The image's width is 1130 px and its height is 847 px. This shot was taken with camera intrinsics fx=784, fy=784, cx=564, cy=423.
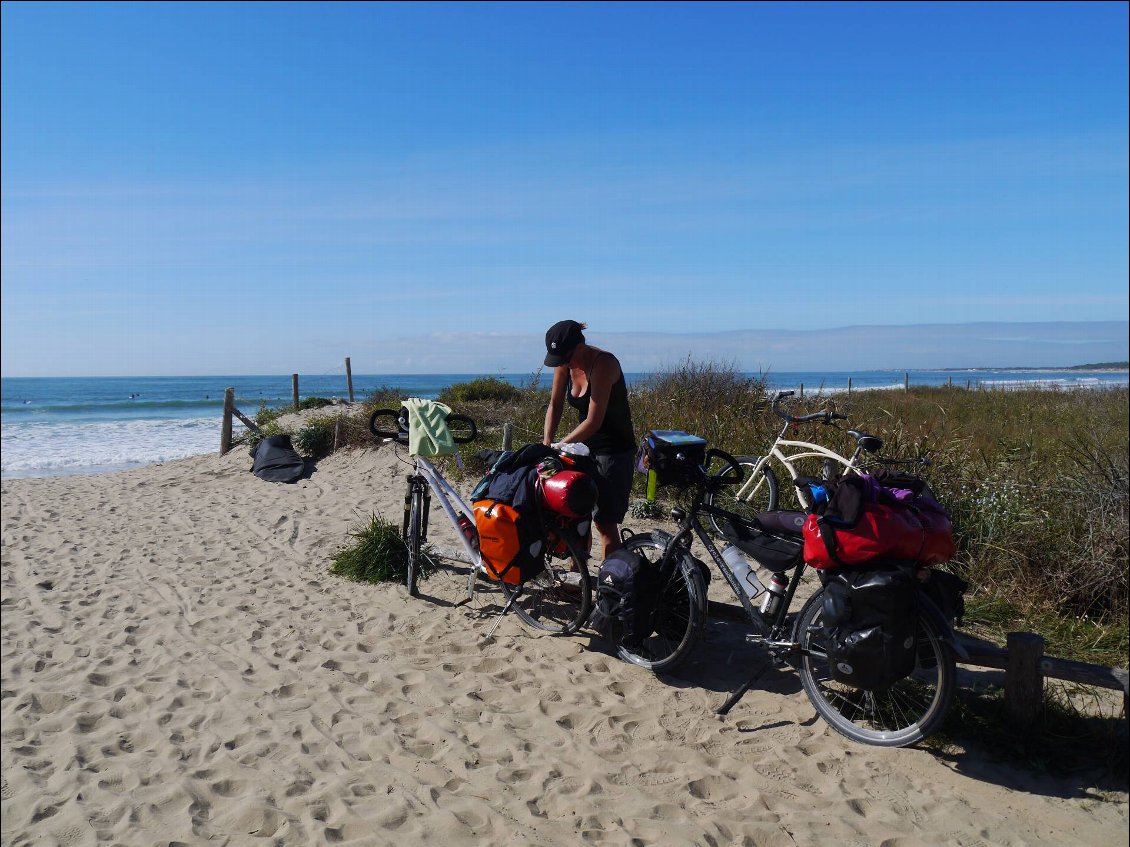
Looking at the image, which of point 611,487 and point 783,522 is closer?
point 783,522

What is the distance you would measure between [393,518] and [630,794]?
6.55m

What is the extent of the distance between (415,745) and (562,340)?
2.37 meters

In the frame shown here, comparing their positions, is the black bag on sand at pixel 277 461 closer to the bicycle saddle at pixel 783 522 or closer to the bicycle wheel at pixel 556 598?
the bicycle wheel at pixel 556 598

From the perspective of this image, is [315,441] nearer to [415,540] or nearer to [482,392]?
[482,392]

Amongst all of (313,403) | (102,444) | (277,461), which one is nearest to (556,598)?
(277,461)

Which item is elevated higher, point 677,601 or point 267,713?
point 677,601

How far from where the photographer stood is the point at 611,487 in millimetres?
4980

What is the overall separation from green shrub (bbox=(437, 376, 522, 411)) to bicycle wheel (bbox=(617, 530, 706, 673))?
10.9 metres

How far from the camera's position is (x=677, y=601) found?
4559 mm

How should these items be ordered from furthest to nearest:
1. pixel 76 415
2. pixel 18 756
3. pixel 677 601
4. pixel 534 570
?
pixel 76 415, pixel 534 570, pixel 677 601, pixel 18 756

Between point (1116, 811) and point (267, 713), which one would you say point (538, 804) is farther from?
point (1116, 811)

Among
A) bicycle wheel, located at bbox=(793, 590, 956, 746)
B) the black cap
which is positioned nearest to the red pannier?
bicycle wheel, located at bbox=(793, 590, 956, 746)

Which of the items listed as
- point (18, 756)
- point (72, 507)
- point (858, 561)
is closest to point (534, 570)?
point (858, 561)

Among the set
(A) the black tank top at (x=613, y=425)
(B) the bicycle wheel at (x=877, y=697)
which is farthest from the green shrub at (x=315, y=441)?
(B) the bicycle wheel at (x=877, y=697)
